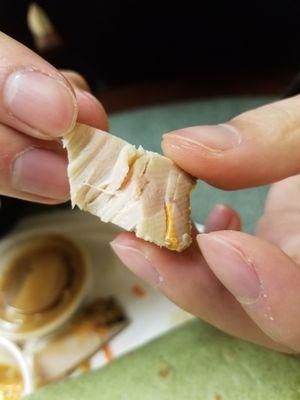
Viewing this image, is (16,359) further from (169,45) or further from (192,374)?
(169,45)

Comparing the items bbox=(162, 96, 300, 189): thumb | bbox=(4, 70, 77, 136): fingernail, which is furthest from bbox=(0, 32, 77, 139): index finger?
bbox=(162, 96, 300, 189): thumb

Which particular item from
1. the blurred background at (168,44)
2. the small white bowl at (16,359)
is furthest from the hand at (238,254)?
the blurred background at (168,44)

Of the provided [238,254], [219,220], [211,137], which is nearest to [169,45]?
[219,220]

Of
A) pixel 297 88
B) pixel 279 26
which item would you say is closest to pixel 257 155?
pixel 297 88

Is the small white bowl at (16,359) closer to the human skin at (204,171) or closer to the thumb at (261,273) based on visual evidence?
the human skin at (204,171)

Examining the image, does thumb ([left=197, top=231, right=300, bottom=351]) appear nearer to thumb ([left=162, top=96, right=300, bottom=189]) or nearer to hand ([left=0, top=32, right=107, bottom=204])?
thumb ([left=162, top=96, right=300, bottom=189])

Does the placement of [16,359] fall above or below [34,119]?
below
